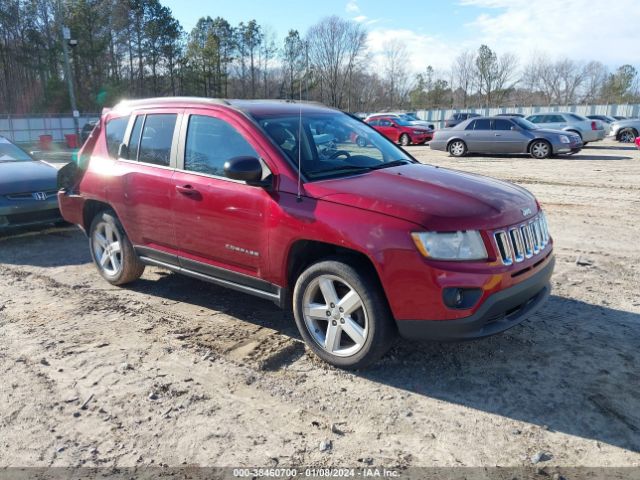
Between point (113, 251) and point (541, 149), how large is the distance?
623 inches

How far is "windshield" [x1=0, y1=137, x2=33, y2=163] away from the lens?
8453 mm

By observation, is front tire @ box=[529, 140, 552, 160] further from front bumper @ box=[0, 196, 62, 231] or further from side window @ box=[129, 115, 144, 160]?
side window @ box=[129, 115, 144, 160]

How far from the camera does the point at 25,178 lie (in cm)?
741

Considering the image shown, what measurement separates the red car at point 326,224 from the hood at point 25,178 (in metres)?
2.95

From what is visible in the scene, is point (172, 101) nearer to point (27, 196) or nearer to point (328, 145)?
point (328, 145)

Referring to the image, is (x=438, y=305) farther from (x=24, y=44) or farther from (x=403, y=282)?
(x=24, y=44)

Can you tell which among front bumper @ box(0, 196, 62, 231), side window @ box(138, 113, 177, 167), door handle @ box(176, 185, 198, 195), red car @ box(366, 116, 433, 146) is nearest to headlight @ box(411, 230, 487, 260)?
door handle @ box(176, 185, 198, 195)

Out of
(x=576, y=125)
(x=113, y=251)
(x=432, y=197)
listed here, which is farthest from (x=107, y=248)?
(x=576, y=125)

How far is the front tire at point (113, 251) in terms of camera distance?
5172 millimetres

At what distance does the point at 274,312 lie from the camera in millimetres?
4730

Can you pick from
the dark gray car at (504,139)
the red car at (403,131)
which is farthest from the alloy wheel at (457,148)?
the red car at (403,131)

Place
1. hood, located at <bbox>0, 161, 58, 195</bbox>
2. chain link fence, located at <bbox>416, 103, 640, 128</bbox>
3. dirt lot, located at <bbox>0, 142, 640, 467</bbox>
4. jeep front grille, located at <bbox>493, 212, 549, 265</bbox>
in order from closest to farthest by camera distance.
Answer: dirt lot, located at <bbox>0, 142, 640, 467</bbox>, jeep front grille, located at <bbox>493, 212, 549, 265</bbox>, hood, located at <bbox>0, 161, 58, 195</bbox>, chain link fence, located at <bbox>416, 103, 640, 128</bbox>

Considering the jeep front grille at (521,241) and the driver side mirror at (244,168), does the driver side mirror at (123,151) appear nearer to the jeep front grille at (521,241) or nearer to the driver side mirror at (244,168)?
the driver side mirror at (244,168)

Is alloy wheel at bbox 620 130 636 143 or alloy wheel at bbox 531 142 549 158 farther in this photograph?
alloy wheel at bbox 620 130 636 143
